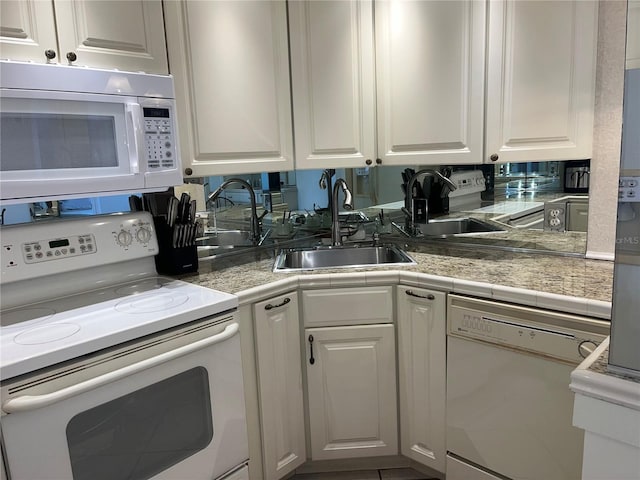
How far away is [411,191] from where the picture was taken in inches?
97.2

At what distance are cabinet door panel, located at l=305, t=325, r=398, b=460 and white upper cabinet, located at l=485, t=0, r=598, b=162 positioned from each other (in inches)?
35.8

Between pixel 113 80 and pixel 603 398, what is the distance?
1.56 metres

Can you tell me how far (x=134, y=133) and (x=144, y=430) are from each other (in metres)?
0.93

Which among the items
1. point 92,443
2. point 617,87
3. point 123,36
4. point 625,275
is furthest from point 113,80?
point 617,87

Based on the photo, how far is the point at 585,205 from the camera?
78.1 inches

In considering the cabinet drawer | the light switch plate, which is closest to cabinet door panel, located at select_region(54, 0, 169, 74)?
the cabinet drawer

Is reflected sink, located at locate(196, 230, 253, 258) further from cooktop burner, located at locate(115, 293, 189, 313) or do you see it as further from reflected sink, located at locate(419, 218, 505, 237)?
reflected sink, located at locate(419, 218, 505, 237)

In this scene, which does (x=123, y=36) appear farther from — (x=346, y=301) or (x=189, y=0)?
(x=346, y=301)

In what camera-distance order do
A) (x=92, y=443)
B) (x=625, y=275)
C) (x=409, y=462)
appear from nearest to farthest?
1. (x=625, y=275)
2. (x=92, y=443)
3. (x=409, y=462)

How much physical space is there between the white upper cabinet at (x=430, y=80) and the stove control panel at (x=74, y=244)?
3.66 feet

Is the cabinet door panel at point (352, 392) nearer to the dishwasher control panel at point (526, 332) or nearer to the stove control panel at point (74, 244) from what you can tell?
the dishwasher control panel at point (526, 332)

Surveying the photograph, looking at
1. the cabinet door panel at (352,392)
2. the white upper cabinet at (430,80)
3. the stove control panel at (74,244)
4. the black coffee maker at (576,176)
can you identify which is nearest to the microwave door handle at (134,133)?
the stove control panel at (74,244)

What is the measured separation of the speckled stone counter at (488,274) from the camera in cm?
156

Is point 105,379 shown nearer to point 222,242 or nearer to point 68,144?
point 68,144
